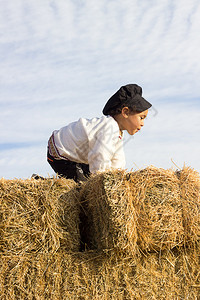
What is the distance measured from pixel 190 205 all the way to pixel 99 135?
97 cm

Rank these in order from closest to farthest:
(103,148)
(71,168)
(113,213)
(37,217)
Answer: (113,213), (37,217), (103,148), (71,168)

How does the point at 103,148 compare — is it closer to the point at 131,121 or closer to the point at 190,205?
the point at 131,121

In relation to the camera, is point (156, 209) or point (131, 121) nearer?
point (156, 209)

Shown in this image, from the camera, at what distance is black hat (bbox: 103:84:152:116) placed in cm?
326

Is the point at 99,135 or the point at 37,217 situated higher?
the point at 99,135

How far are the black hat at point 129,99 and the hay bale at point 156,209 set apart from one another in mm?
1078

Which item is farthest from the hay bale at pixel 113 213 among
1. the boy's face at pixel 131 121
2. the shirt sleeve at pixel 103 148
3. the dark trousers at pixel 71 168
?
the boy's face at pixel 131 121

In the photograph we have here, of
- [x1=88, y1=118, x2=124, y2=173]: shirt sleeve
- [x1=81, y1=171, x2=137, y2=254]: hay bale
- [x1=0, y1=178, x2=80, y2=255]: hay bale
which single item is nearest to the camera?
[x1=81, y1=171, x2=137, y2=254]: hay bale

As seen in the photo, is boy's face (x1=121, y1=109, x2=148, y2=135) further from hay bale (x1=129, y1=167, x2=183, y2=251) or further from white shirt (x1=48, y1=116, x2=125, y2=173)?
hay bale (x1=129, y1=167, x2=183, y2=251)

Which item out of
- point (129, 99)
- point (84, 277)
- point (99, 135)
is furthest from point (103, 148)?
point (84, 277)

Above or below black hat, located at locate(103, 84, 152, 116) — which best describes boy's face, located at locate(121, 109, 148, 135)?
below

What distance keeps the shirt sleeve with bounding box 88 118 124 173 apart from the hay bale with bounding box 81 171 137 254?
471 mm

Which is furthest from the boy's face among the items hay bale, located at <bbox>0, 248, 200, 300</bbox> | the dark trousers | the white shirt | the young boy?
hay bale, located at <bbox>0, 248, 200, 300</bbox>

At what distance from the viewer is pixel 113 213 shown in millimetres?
2109
